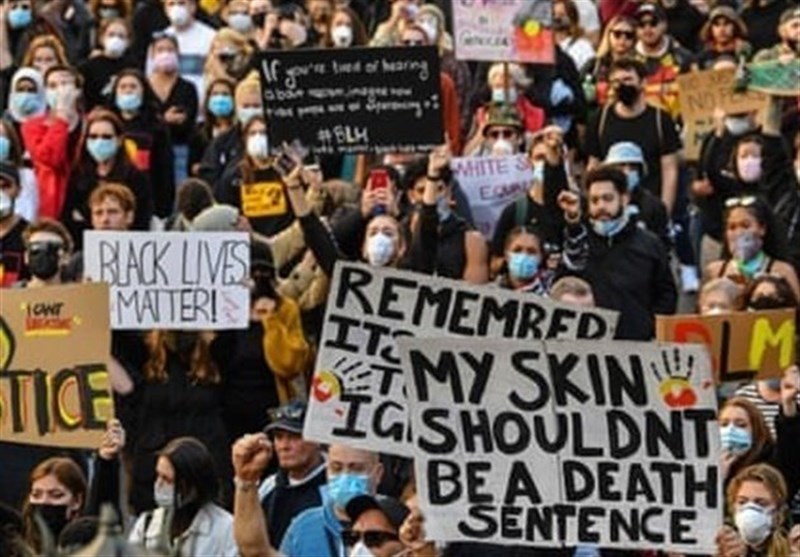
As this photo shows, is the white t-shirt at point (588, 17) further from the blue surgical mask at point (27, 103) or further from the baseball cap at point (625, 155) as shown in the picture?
the baseball cap at point (625, 155)

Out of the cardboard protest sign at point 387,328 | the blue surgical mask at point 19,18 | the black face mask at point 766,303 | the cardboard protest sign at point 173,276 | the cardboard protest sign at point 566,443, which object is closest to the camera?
the cardboard protest sign at point 566,443

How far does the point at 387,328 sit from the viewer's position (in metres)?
15.2

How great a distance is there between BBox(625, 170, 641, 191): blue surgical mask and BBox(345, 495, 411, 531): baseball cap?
5.28 m

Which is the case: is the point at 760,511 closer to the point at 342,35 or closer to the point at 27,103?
the point at 27,103

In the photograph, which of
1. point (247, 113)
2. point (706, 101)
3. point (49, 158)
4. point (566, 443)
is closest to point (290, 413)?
point (566, 443)

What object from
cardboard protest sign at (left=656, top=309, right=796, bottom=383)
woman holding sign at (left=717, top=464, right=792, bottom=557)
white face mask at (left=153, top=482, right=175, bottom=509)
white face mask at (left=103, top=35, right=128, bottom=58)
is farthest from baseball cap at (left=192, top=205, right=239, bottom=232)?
white face mask at (left=103, top=35, right=128, bottom=58)

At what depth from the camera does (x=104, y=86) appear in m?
23.2

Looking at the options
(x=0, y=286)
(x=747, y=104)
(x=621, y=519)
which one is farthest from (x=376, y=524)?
(x=747, y=104)

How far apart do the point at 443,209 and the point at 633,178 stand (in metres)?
1.36

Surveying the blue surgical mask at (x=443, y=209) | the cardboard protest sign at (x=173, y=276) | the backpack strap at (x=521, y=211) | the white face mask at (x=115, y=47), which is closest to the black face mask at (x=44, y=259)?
the cardboard protest sign at (x=173, y=276)

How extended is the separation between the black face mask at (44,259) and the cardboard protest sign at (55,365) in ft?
4.92

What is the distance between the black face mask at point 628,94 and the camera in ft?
68.8

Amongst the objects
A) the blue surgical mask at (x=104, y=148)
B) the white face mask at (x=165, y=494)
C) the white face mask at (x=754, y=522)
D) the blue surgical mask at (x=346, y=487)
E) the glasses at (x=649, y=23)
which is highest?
the glasses at (x=649, y=23)

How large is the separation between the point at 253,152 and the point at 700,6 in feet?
16.4
